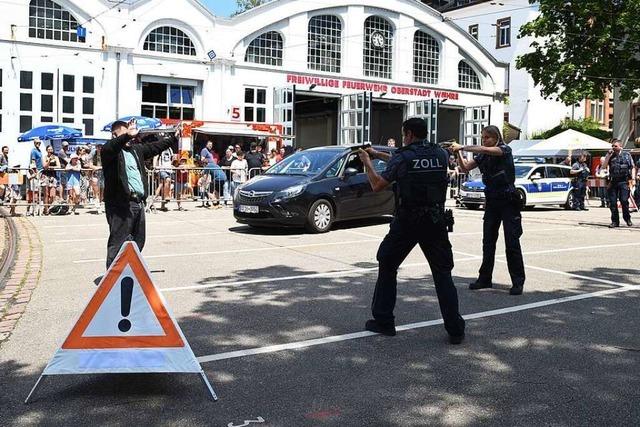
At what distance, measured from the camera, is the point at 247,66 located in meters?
32.4

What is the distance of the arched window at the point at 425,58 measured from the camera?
38.3 metres

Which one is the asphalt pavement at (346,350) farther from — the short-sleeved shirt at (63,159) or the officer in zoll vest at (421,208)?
the short-sleeved shirt at (63,159)

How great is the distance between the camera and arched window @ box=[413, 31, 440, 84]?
126 ft

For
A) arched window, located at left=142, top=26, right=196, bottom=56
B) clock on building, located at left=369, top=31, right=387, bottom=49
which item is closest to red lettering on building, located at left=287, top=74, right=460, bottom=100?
clock on building, located at left=369, top=31, right=387, bottom=49

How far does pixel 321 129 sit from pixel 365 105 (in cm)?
1004

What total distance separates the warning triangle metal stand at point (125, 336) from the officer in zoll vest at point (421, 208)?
200cm

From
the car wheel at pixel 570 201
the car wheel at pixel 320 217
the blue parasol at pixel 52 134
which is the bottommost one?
the car wheel at pixel 320 217

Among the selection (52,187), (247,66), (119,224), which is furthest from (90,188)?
(247,66)

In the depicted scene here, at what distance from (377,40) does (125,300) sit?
3396 centimetres

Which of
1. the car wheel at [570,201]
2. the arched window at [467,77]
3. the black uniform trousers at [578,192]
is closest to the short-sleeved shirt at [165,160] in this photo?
the car wheel at [570,201]

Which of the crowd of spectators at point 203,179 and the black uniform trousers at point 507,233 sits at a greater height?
the crowd of spectators at point 203,179

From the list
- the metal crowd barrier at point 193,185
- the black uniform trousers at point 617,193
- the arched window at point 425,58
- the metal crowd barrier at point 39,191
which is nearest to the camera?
the black uniform trousers at point 617,193

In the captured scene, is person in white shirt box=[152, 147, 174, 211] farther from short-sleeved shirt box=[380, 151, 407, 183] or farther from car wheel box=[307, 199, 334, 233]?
short-sleeved shirt box=[380, 151, 407, 183]

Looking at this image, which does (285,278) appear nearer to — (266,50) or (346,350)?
(346,350)
